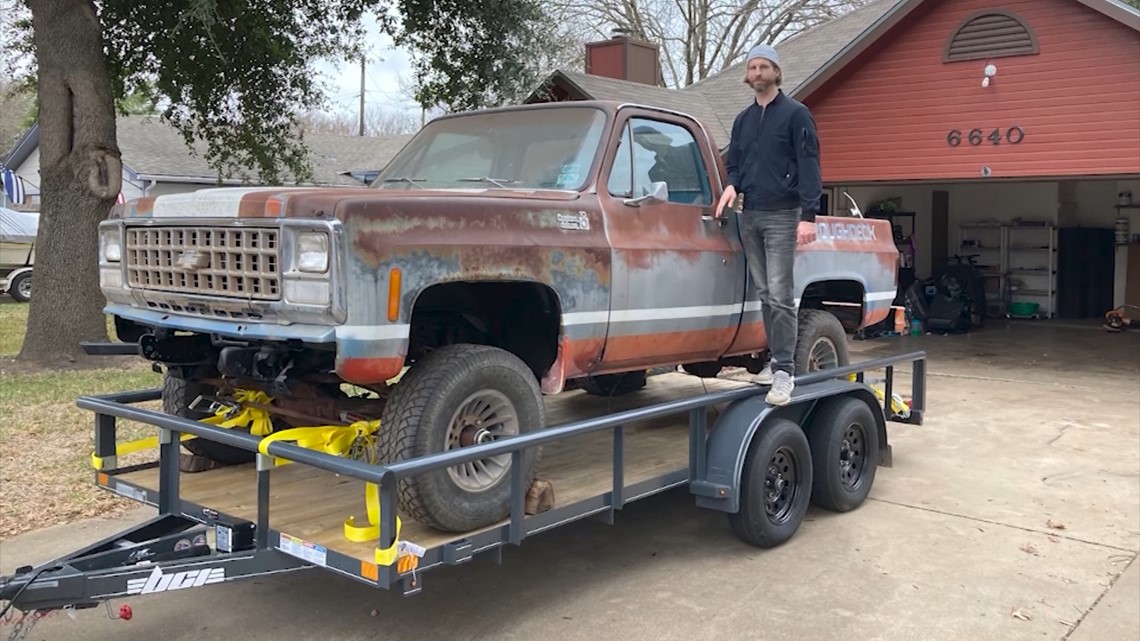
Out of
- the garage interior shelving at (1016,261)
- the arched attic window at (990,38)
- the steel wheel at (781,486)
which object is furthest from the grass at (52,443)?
the garage interior shelving at (1016,261)

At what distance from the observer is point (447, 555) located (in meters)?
3.99

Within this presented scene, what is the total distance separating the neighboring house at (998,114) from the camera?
13.0m

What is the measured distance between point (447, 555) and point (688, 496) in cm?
337

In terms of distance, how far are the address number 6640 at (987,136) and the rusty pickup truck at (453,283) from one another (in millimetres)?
8723

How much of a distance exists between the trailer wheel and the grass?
13.3 ft

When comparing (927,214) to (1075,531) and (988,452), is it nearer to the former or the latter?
(988,452)

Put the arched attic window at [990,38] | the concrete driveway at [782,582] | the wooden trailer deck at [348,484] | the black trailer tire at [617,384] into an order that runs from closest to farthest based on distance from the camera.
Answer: the wooden trailer deck at [348,484]
the concrete driveway at [782,582]
the black trailer tire at [617,384]
the arched attic window at [990,38]

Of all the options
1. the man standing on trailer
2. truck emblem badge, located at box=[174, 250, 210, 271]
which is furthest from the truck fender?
truck emblem badge, located at box=[174, 250, 210, 271]

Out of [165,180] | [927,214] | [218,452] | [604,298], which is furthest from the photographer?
[165,180]

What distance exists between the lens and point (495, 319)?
16.9 ft

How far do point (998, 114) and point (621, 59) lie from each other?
9.25m

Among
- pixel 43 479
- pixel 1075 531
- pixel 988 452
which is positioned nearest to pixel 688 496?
pixel 1075 531

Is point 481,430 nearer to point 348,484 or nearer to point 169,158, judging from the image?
point 348,484

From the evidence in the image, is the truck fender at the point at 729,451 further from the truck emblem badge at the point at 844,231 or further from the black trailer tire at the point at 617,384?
the black trailer tire at the point at 617,384
